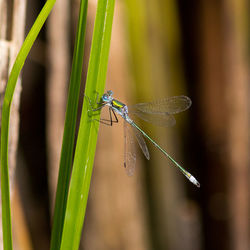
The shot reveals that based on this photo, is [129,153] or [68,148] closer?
[68,148]

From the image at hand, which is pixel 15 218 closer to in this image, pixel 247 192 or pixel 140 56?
pixel 140 56

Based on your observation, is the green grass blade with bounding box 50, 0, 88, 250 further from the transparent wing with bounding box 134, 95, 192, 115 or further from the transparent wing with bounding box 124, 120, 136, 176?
the transparent wing with bounding box 134, 95, 192, 115

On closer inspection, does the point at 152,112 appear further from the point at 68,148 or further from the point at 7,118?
the point at 7,118

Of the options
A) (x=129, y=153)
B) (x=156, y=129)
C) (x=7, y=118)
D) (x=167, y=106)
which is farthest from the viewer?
(x=156, y=129)

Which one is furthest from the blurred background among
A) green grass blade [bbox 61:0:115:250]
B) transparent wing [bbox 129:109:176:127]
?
green grass blade [bbox 61:0:115:250]

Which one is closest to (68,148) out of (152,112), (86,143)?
(86,143)

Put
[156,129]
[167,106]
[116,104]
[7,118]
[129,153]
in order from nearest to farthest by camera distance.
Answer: [7,118]
[129,153]
[116,104]
[167,106]
[156,129]

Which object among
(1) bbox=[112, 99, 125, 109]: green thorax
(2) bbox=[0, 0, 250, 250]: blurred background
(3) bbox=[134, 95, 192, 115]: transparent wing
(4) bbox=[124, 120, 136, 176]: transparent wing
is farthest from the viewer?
(2) bbox=[0, 0, 250, 250]: blurred background
